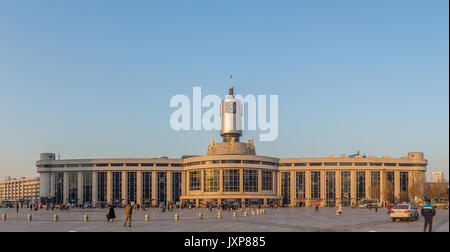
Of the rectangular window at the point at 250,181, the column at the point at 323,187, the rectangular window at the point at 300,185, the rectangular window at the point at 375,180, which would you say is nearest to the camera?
the rectangular window at the point at 250,181

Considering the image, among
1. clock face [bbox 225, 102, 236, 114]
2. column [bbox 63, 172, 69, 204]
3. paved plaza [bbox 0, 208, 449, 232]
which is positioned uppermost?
clock face [bbox 225, 102, 236, 114]

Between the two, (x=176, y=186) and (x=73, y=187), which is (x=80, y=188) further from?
(x=176, y=186)

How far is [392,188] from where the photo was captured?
16725 centimetres

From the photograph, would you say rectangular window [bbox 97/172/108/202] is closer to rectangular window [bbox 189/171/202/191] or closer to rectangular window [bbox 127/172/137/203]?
Answer: rectangular window [bbox 127/172/137/203]

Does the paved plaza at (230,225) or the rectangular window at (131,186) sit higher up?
the paved plaza at (230,225)

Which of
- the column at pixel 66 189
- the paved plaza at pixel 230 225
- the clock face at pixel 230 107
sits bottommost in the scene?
the column at pixel 66 189

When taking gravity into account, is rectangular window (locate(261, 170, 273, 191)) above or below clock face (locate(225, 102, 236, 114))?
below

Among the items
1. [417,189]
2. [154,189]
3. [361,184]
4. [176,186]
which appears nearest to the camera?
[417,189]

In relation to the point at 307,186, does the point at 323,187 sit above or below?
below

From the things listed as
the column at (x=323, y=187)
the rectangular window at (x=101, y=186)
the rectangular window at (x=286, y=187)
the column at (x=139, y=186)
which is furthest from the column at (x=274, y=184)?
the rectangular window at (x=101, y=186)

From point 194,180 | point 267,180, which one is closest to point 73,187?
point 194,180

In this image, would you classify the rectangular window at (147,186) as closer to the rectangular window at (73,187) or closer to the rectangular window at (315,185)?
the rectangular window at (73,187)

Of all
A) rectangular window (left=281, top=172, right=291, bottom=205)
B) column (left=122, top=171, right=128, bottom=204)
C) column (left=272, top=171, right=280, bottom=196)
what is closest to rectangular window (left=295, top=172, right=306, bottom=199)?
rectangular window (left=281, top=172, right=291, bottom=205)
